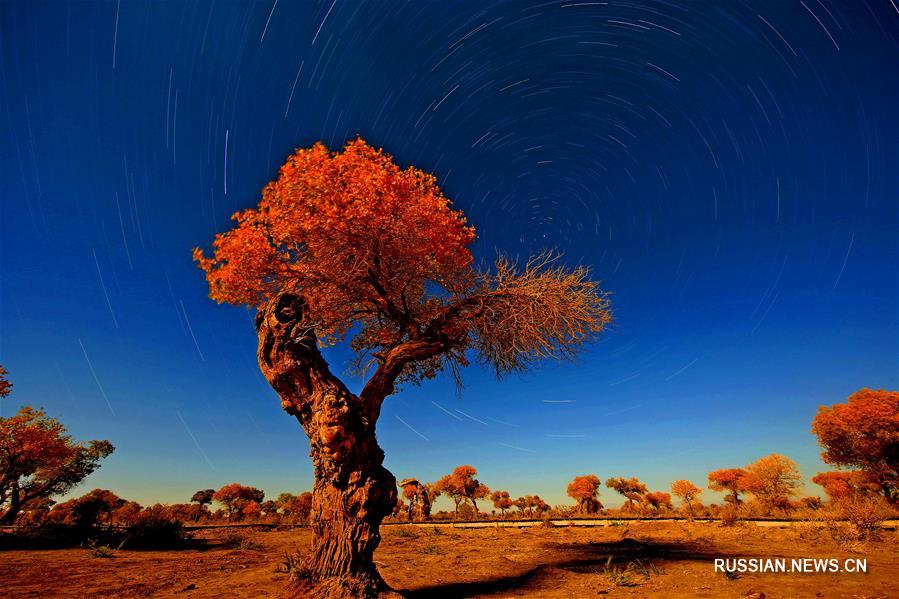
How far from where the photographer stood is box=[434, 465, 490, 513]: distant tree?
175 ft

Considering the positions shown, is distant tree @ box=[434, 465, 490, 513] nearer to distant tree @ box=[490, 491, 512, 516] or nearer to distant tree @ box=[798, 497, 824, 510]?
distant tree @ box=[490, 491, 512, 516]

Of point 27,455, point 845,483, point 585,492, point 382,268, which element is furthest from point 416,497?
point 845,483

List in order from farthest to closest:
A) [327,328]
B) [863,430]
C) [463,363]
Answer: [863,430] < [463,363] < [327,328]

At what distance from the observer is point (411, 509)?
42.2m

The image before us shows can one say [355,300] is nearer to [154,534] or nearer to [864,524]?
[154,534]

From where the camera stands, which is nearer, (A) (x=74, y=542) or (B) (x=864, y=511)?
(B) (x=864, y=511)

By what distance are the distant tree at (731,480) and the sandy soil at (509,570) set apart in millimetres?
41093

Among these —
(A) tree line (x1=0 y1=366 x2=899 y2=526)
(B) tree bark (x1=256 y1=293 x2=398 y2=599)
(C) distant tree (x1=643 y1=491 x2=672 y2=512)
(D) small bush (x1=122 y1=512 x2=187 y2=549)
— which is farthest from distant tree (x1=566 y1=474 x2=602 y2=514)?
(B) tree bark (x1=256 y1=293 x2=398 y2=599)

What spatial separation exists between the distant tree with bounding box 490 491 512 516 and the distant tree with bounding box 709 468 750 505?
28868mm

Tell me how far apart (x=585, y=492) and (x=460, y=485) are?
16.8 meters

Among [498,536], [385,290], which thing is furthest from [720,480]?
[385,290]

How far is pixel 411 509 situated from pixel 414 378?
35.0 meters

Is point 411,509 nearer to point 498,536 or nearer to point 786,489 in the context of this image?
point 498,536

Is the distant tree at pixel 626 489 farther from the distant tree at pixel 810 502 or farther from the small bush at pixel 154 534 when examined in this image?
the small bush at pixel 154 534
